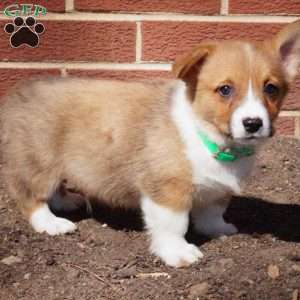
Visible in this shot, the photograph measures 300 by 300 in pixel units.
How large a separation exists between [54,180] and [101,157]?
0.33 metres

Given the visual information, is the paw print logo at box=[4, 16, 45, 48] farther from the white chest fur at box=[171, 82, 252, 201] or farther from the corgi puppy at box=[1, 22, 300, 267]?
the white chest fur at box=[171, 82, 252, 201]

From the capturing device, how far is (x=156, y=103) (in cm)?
389

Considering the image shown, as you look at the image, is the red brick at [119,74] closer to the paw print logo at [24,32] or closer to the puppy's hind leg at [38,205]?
the paw print logo at [24,32]

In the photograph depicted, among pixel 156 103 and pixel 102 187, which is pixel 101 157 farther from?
pixel 156 103

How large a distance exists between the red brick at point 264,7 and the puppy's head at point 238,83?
141 cm

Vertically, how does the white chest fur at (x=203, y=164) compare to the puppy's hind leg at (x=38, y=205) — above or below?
above

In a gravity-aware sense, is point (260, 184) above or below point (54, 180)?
below

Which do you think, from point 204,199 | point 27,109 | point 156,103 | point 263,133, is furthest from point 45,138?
point 263,133

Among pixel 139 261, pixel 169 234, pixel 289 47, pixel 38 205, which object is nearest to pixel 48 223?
A: pixel 38 205

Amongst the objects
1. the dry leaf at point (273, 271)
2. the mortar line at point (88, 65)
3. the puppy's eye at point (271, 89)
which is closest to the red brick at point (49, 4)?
the mortar line at point (88, 65)

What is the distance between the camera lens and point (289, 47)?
12.6 feet

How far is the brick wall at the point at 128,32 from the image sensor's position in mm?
5059

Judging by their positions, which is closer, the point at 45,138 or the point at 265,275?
the point at 265,275

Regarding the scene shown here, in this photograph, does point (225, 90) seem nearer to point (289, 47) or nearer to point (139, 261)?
point (289, 47)
